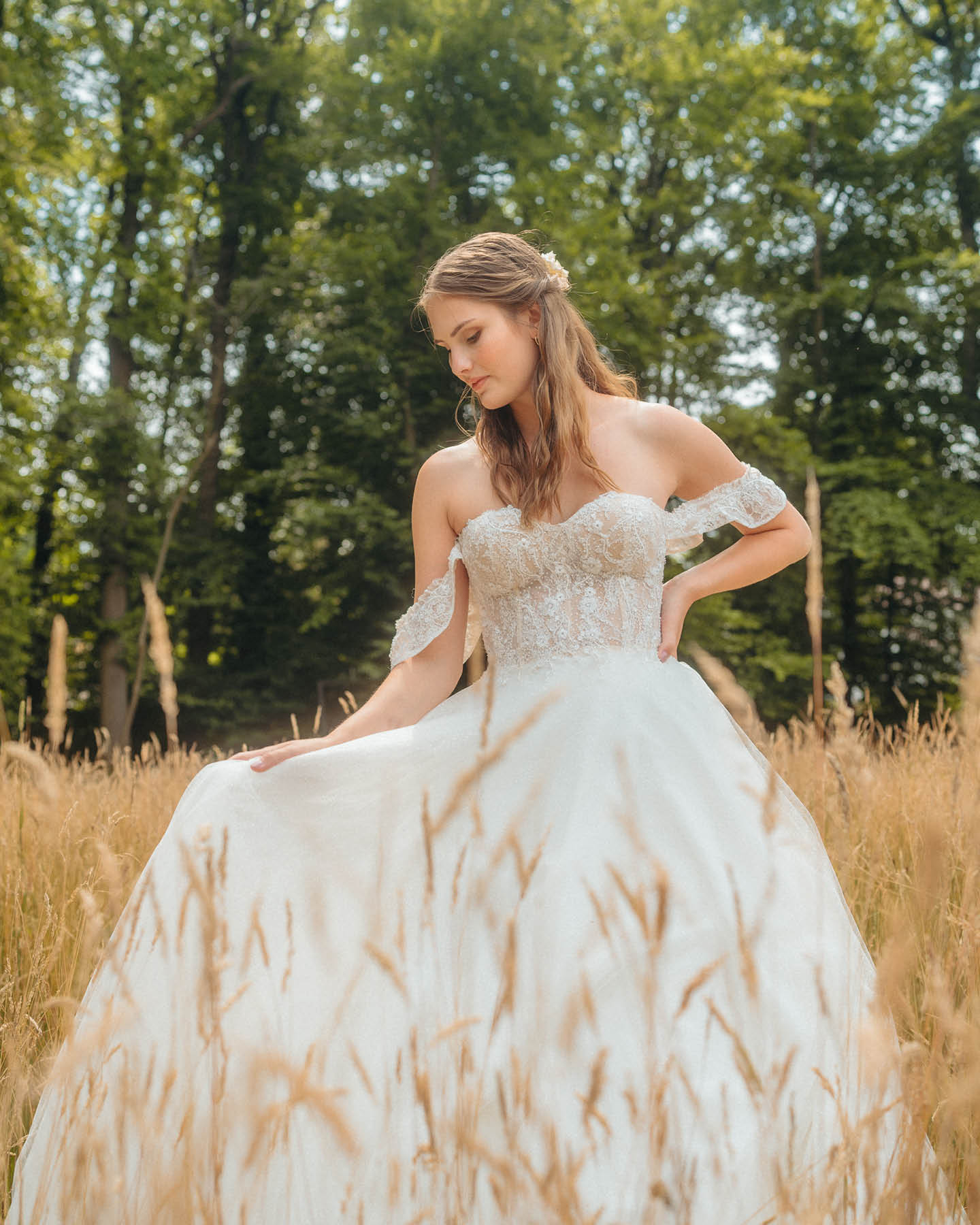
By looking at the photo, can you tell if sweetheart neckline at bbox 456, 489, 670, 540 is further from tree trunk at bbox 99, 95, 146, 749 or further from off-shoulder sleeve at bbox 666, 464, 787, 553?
tree trunk at bbox 99, 95, 146, 749

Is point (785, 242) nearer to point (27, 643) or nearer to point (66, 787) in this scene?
point (27, 643)

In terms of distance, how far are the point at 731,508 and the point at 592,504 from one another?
404 millimetres

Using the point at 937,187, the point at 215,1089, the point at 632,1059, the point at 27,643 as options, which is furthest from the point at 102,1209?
the point at 937,187

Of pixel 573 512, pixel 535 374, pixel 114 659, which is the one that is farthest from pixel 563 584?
pixel 114 659

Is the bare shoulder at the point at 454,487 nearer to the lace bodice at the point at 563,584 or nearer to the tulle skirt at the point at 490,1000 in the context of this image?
the lace bodice at the point at 563,584

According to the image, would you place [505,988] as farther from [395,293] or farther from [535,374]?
[395,293]

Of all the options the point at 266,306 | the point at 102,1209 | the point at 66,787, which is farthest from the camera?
the point at 266,306

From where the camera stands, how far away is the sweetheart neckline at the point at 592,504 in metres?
2.32

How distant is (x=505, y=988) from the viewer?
2.78ft

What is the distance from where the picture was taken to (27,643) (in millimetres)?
11867

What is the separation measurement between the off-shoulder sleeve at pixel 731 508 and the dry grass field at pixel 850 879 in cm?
60

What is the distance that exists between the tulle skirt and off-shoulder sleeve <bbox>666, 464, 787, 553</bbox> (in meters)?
0.49

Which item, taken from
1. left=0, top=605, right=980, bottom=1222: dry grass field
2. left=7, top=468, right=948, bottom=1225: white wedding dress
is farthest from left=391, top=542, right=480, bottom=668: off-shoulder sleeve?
left=0, top=605, right=980, bottom=1222: dry grass field

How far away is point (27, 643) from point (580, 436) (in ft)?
36.4
